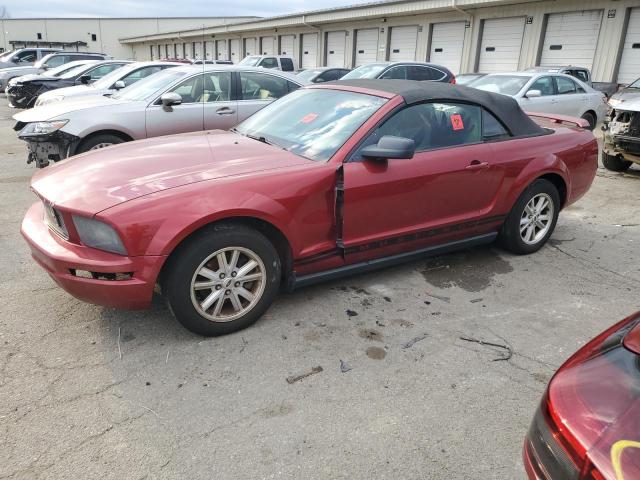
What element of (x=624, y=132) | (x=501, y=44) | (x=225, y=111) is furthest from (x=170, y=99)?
(x=501, y=44)

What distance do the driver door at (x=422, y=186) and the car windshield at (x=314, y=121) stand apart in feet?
0.66

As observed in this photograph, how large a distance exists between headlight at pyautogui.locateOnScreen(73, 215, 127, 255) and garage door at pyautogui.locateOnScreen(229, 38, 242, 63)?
3764 centimetres

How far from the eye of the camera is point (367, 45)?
2473 centimetres

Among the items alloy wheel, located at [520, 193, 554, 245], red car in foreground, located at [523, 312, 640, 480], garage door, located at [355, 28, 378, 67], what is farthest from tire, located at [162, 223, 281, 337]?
garage door, located at [355, 28, 378, 67]

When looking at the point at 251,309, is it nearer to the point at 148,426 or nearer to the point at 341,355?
the point at 341,355

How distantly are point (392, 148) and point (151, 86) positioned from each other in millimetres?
5292

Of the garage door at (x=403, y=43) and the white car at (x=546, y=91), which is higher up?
the garage door at (x=403, y=43)

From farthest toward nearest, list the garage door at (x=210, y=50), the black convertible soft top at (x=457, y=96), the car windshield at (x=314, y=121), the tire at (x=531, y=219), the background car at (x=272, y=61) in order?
the garage door at (x=210, y=50), the background car at (x=272, y=61), the tire at (x=531, y=219), the black convertible soft top at (x=457, y=96), the car windshield at (x=314, y=121)

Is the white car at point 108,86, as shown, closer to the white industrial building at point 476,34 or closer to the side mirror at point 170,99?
the side mirror at point 170,99

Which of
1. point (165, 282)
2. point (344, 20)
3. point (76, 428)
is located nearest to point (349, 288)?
point (165, 282)

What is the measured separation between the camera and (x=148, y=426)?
245cm

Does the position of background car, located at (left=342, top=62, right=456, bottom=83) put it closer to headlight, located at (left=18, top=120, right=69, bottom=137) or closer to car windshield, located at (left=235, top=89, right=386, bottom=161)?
headlight, located at (left=18, top=120, right=69, bottom=137)

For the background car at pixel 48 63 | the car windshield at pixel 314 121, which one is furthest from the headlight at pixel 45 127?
the background car at pixel 48 63

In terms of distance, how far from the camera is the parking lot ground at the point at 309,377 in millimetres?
2268
